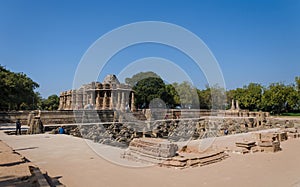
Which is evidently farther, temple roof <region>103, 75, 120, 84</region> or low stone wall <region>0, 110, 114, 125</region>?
temple roof <region>103, 75, 120, 84</region>

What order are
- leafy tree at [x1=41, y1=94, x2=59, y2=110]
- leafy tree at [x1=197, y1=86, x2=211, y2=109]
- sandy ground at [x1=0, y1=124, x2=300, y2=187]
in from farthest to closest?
leafy tree at [x1=41, y1=94, x2=59, y2=110]
leafy tree at [x1=197, y1=86, x2=211, y2=109]
sandy ground at [x1=0, y1=124, x2=300, y2=187]

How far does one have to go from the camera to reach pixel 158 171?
8.88 metres

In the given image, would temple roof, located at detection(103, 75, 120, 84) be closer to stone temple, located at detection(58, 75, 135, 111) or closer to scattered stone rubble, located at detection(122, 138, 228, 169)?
stone temple, located at detection(58, 75, 135, 111)

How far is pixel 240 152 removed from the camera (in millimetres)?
12789

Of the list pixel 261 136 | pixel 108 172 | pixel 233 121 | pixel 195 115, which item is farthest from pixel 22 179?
pixel 195 115

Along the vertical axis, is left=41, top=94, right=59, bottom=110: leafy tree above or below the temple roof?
below

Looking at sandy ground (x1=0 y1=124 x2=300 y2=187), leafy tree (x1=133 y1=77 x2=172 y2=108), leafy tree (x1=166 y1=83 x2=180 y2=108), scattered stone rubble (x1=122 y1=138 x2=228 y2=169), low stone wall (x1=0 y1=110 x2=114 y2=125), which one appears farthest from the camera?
leafy tree (x1=166 y1=83 x2=180 y2=108)

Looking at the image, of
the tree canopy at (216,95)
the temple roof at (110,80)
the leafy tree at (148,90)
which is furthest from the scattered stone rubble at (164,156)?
the leafy tree at (148,90)

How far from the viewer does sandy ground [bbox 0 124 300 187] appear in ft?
24.3

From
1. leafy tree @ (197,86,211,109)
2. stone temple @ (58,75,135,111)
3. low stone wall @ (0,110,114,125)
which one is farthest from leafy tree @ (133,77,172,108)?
low stone wall @ (0,110,114,125)

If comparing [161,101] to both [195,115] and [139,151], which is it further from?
[139,151]

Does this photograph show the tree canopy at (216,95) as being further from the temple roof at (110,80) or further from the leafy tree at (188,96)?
the temple roof at (110,80)

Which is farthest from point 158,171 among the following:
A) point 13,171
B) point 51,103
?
point 51,103

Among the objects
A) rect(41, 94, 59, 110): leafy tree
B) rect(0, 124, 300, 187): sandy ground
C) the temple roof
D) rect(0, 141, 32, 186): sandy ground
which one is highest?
the temple roof
